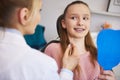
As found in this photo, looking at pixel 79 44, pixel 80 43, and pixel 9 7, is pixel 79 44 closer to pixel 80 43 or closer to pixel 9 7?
pixel 80 43

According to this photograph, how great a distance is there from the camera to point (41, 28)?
2.83 feet

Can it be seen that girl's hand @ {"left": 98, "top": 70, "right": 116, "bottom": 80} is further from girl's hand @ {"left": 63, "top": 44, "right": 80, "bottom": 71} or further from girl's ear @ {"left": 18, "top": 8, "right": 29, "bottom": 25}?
girl's ear @ {"left": 18, "top": 8, "right": 29, "bottom": 25}

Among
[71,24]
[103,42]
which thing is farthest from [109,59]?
[71,24]

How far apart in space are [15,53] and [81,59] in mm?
299

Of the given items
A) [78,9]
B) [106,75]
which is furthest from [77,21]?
[106,75]

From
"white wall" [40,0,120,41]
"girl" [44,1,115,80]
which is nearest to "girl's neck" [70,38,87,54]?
"girl" [44,1,115,80]

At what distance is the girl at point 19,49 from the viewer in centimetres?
45

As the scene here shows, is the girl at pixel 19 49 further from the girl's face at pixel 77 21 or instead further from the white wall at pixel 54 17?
the white wall at pixel 54 17

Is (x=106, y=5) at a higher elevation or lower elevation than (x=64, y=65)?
higher

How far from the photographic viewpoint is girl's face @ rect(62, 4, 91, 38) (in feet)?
2.26

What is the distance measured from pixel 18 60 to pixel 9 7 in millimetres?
115

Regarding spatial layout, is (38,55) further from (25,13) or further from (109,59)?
(109,59)

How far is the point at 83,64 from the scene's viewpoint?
692mm

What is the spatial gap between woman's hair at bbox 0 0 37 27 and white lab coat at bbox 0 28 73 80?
0.02 m
